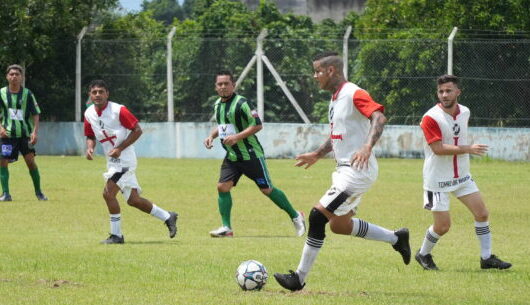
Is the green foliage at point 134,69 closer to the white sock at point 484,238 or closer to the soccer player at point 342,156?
the white sock at point 484,238

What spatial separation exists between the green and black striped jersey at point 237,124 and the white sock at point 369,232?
13.1 feet

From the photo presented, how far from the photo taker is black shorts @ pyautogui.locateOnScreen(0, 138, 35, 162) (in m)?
17.5

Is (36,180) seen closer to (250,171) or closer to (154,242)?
(250,171)

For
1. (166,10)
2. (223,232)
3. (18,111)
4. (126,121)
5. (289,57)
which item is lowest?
(223,232)

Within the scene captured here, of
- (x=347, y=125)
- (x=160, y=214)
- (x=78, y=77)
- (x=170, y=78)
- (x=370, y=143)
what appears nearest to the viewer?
(x=370, y=143)

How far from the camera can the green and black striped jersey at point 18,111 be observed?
57.7 ft

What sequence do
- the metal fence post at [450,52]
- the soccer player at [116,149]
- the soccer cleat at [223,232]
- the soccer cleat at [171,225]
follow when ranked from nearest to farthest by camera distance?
the soccer player at [116,149] < the soccer cleat at [171,225] < the soccer cleat at [223,232] < the metal fence post at [450,52]

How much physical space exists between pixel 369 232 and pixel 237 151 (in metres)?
4.15

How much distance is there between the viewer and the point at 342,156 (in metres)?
8.80

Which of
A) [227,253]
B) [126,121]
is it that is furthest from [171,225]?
[227,253]

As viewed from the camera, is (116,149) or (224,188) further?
(224,188)

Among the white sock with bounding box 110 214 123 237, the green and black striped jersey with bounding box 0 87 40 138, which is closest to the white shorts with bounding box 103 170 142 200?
the white sock with bounding box 110 214 123 237

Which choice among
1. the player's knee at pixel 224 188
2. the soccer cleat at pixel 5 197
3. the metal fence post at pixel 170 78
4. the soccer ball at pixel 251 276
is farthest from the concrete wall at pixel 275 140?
the soccer ball at pixel 251 276

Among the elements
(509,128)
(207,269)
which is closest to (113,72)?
(509,128)
